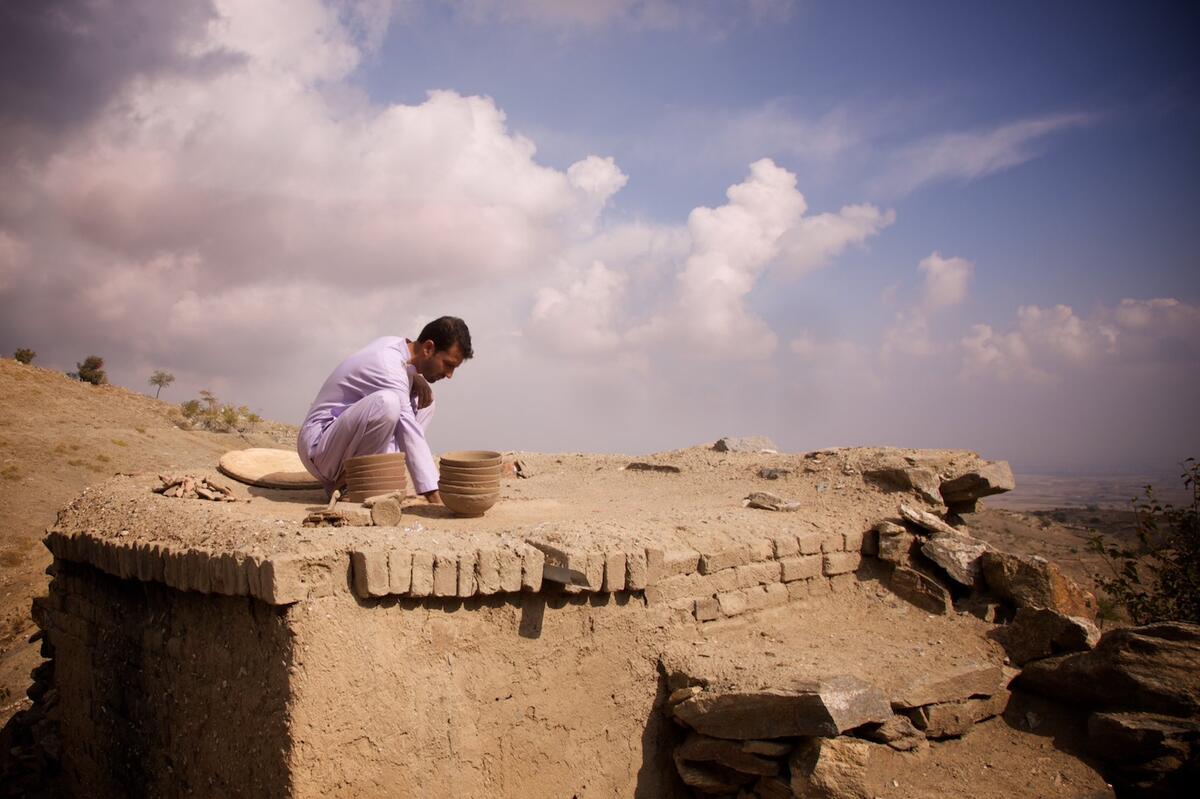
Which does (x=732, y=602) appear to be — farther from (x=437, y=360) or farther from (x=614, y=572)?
(x=437, y=360)

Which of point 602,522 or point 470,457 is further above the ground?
point 470,457

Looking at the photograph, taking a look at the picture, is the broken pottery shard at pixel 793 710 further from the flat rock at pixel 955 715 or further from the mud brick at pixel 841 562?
the mud brick at pixel 841 562

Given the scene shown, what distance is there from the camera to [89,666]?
4684 mm

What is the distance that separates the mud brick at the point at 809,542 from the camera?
5.25 meters

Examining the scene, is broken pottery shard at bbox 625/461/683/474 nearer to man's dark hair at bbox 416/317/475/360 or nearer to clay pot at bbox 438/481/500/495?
man's dark hair at bbox 416/317/475/360

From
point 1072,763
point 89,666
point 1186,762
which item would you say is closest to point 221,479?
point 89,666

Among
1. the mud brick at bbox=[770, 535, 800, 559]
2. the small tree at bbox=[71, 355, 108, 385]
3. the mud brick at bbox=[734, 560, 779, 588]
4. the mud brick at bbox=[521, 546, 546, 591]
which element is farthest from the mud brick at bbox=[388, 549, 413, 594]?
the small tree at bbox=[71, 355, 108, 385]

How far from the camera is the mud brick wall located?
10.7 feet

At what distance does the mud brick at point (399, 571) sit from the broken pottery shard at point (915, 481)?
14.7 feet

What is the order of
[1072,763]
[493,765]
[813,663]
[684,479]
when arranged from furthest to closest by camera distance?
[684,479] < [813,663] < [1072,763] < [493,765]

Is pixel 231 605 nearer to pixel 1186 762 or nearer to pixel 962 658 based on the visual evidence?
pixel 962 658

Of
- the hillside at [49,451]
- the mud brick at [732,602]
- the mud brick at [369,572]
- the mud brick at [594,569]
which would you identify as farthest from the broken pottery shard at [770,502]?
the hillside at [49,451]

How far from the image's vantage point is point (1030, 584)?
17.0 feet

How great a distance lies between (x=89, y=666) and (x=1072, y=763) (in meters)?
5.98
